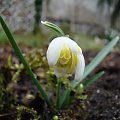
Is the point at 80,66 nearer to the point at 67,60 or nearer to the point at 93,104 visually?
the point at 67,60

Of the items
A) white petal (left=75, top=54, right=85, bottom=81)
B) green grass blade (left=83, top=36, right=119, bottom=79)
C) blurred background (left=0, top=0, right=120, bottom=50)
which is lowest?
white petal (left=75, top=54, right=85, bottom=81)

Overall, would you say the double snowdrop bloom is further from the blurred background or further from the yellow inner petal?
the blurred background

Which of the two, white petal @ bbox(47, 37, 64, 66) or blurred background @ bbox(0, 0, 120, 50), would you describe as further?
blurred background @ bbox(0, 0, 120, 50)

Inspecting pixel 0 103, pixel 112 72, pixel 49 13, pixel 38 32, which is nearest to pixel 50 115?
pixel 0 103

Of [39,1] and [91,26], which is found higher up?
[91,26]

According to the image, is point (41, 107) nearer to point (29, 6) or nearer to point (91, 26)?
point (29, 6)

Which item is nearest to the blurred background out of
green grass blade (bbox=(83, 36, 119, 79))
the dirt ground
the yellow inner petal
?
the dirt ground

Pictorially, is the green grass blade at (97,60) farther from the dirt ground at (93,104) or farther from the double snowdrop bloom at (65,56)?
the double snowdrop bloom at (65,56)
